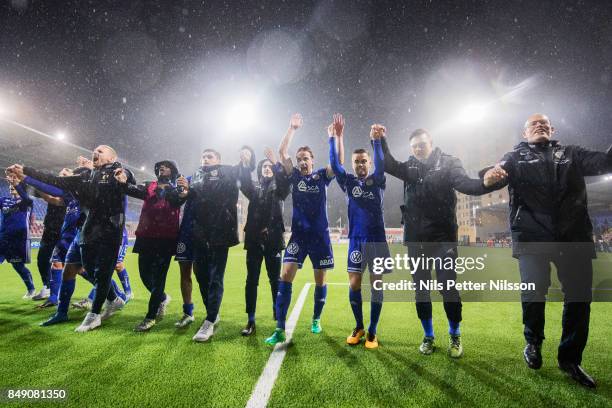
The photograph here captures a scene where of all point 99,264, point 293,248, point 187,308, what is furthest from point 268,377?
point 99,264

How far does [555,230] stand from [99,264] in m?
5.27

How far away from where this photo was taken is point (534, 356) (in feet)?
9.61

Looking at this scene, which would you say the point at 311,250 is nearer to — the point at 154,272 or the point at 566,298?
the point at 154,272

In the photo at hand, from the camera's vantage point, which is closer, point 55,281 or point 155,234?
point 155,234

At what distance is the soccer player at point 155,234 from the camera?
4.31 metres

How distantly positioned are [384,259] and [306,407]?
206cm

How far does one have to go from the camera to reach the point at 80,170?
5.03 m

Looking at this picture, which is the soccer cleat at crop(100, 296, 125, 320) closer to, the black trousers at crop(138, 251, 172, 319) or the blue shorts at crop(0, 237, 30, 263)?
the black trousers at crop(138, 251, 172, 319)

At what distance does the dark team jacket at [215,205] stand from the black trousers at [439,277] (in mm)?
2363

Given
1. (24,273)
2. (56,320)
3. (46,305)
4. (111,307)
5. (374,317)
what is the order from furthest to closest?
(24,273)
(46,305)
(111,307)
(56,320)
(374,317)

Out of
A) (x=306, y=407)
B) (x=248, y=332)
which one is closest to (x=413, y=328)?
(x=248, y=332)

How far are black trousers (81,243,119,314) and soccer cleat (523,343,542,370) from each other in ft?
16.2

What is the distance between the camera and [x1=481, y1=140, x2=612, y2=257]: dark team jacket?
2877 mm

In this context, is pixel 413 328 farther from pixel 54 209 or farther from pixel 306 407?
pixel 54 209
